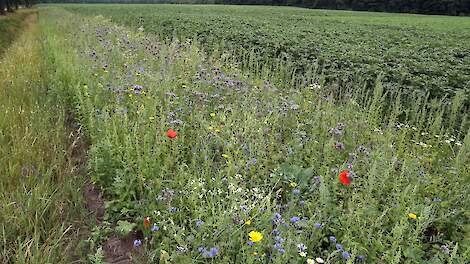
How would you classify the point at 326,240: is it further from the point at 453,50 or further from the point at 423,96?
the point at 453,50

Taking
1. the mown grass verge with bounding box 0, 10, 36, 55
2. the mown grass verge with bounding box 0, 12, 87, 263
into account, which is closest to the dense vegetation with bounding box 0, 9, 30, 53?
the mown grass verge with bounding box 0, 10, 36, 55

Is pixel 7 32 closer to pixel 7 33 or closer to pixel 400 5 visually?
pixel 7 33

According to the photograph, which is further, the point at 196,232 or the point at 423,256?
the point at 423,256

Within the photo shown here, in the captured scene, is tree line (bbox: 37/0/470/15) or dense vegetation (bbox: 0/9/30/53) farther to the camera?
tree line (bbox: 37/0/470/15)

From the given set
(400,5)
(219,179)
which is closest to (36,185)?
(219,179)

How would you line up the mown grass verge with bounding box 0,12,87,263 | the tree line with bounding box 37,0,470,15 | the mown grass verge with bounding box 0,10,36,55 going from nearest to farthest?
the mown grass verge with bounding box 0,12,87,263, the mown grass verge with bounding box 0,10,36,55, the tree line with bounding box 37,0,470,15

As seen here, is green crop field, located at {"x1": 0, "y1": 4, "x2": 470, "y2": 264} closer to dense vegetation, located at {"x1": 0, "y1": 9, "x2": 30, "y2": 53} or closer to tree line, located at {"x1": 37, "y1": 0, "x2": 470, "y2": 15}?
dense vegetation, located at {"x1": 0, "y1": 9, "x2": 30, "y2": 53}

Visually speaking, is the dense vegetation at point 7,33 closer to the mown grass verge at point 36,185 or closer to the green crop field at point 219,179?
the mown grass verge at point 36,185

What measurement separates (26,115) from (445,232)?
A: 449 cm

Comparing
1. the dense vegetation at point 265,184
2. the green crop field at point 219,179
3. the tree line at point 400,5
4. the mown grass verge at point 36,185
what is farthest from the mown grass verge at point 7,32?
the tree line at point 400,5

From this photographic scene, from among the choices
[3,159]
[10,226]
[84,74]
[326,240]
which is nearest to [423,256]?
[326,240]

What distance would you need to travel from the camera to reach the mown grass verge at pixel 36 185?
2557mm

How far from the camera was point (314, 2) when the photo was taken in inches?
2399

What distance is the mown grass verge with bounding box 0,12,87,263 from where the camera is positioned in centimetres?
256
